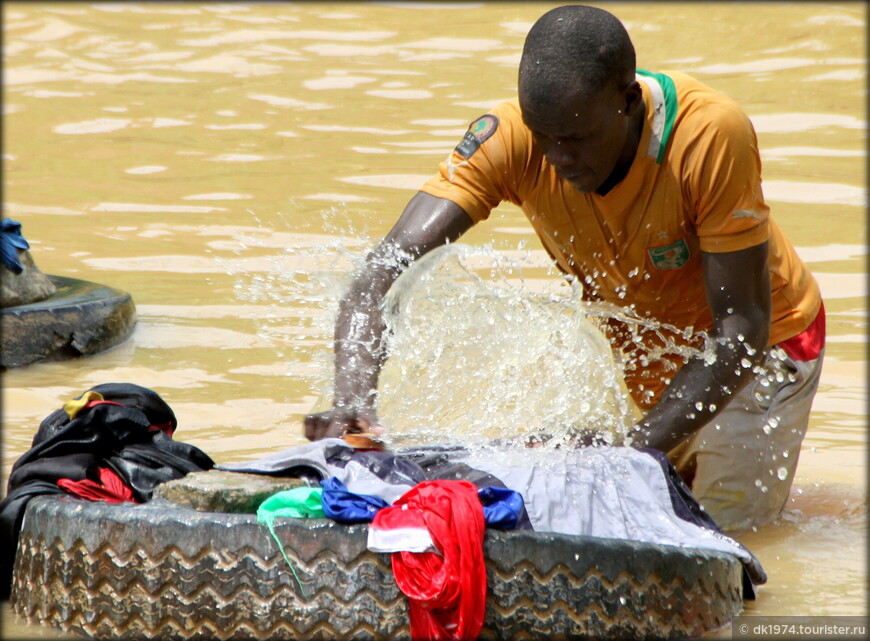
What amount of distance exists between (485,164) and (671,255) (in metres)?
0.65

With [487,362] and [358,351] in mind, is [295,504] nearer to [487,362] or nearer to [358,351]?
[358,351]

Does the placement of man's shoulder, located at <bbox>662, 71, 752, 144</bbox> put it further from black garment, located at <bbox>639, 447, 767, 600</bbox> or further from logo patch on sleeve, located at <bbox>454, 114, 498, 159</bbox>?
black garment, located at <bbox>639, 447, 767, 600</bbox>

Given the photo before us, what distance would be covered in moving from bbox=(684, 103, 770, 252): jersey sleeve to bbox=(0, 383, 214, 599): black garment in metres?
1.65

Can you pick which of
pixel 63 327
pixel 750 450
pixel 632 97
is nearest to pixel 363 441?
pixel 632 97

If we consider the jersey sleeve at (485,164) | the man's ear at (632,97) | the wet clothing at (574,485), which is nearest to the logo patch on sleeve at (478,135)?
the jersey sleeve at (485,164)

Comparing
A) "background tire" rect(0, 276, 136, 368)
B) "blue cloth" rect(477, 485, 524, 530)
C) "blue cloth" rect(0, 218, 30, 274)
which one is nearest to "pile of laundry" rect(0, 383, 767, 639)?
"blue cloth" rect(477, 485, 524, 530)

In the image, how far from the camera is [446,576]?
2.71 metres

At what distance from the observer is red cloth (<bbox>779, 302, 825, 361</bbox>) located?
4.14 m

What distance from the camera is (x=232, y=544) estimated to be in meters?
2.82

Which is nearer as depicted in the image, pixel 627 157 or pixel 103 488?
pixel 103 488

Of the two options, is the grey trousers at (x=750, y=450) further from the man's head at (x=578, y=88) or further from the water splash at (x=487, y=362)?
the man's head at (x=578, y=88)

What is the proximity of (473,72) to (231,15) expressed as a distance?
3.47 metres

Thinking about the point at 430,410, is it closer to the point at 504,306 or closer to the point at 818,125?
the point at 504,306

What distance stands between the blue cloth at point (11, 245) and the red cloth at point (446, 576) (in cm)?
354
